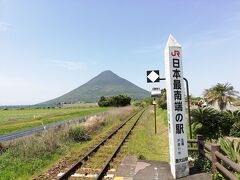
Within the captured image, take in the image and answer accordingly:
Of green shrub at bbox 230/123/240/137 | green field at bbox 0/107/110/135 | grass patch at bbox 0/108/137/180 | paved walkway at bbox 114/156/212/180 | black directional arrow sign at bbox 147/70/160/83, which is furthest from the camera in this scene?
green field at bbox 0/107/110/135

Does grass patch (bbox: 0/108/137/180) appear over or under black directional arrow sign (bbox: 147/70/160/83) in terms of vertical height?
under

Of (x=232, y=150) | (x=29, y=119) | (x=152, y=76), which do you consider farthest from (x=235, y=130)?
(x=29, y=119)

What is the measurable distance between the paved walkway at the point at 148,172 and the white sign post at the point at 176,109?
1.06 feet

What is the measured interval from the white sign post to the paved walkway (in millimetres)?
324

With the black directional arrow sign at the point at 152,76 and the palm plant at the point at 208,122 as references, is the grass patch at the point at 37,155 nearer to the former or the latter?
the black directional arrow sign at the point at 152,76

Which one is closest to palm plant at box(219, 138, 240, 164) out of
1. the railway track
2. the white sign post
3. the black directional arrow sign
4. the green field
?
the white sign post

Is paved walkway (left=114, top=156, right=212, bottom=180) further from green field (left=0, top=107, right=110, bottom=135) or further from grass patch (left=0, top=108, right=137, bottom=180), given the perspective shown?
green field (left=0, top=107, right=110, bottom=135)

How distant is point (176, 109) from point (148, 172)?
2226 mm

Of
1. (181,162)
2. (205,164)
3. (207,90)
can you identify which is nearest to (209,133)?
(205,164)

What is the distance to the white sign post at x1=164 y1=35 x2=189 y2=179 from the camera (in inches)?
305

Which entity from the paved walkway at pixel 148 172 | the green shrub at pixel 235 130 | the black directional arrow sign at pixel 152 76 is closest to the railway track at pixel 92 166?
the paved walkway at pixel 148 172

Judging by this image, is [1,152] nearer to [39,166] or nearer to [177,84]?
[39,166]

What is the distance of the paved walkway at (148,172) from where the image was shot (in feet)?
26.0

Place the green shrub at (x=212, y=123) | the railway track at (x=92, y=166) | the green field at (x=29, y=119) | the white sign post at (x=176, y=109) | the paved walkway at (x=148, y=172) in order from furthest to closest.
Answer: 1. the green field at (x=29, y=119)
2. the green shrub at (x=212, y=123)
3. the railway track at (x=92, y=166)
4. the paved walkway at (x=148, y=172)
5. the white sign post at (x=176, y=109)
